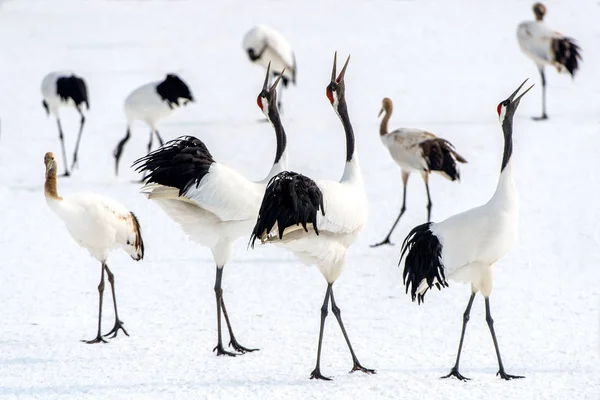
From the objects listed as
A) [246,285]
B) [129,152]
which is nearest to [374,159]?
[129,152]

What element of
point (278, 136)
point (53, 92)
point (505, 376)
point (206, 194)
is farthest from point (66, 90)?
point (505, 376)

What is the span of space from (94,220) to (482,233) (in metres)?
2.27

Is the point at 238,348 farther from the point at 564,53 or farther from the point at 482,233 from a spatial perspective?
the point at 564,53

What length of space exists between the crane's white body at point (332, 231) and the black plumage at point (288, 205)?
0.22 ft

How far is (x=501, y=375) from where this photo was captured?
17.2ft

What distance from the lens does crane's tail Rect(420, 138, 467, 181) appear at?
26.8ft

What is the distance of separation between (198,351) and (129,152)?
248 inches

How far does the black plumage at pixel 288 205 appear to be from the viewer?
4.89m


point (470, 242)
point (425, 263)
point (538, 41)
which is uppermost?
point (538, 41)

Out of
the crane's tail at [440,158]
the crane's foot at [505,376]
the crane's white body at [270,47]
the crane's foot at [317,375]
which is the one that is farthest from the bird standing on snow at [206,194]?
the crane's white body at [270,47]

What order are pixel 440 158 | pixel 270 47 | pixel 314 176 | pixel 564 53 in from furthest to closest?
pixel 270 47 < pixel 564 53 < pixel 314 176 < pixel 440 158

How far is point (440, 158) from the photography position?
8.20 m

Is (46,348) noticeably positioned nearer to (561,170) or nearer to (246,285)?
(246,285)

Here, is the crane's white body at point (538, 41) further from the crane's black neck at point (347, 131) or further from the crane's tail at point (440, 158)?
the crane's black neck at point (347, 131)
